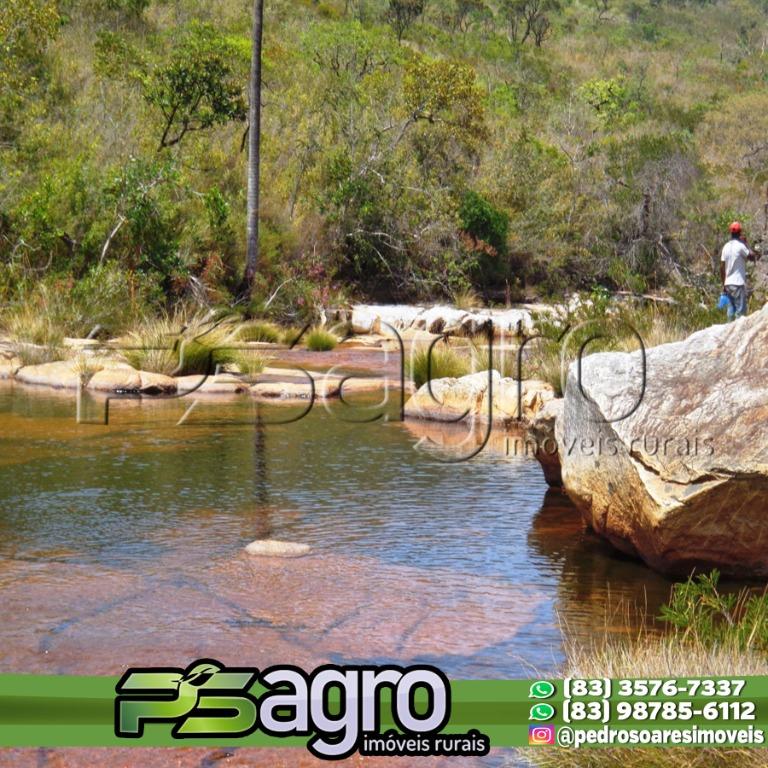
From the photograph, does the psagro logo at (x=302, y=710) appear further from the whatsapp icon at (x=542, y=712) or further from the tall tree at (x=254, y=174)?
the tall tree at (x=254, y=174)

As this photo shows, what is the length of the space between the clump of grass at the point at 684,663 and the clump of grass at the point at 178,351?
30.3ft

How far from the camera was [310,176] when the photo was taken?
24.1 m

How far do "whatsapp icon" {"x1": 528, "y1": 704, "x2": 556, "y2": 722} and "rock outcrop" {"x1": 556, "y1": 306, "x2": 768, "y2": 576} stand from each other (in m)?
2.71

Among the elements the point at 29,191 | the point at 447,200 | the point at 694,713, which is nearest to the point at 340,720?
the point at 694,713

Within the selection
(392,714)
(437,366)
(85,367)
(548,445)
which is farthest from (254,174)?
(392,714)

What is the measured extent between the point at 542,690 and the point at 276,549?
10.8ft

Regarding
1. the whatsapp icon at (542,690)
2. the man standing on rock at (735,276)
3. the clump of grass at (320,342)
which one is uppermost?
the man standing on rock at (735,276)

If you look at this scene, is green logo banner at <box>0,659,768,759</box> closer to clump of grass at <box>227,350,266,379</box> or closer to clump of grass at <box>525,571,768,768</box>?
clump of grass at <box>525,571,768,768</box>

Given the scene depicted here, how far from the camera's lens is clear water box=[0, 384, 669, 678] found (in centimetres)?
490

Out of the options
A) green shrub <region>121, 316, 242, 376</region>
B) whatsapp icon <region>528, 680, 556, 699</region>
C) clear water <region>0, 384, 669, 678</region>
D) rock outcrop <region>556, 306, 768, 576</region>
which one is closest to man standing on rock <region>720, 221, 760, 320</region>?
clear water <region>0, 384, 669, 678</region>

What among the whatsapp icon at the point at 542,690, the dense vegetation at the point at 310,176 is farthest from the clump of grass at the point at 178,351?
the whatsapp icon at the point at 542,690

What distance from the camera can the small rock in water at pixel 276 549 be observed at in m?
6.31

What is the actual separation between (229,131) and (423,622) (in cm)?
2097

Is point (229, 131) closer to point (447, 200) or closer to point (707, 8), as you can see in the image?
point (447, 200)
